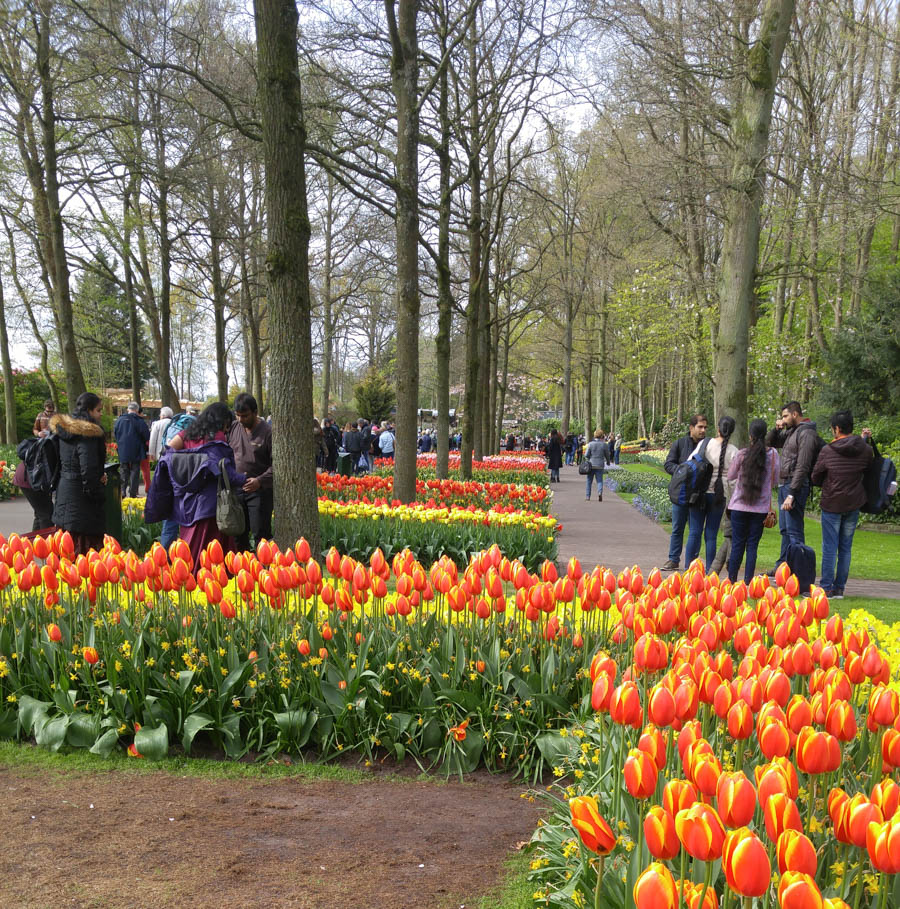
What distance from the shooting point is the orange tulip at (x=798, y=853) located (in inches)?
59.7

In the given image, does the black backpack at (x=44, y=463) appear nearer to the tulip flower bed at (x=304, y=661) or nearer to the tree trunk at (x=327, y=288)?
the tulip flower bed at (x=304, y=661)

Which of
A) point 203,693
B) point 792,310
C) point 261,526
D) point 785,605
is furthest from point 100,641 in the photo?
point 792,310

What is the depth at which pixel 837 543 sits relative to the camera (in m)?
8.55

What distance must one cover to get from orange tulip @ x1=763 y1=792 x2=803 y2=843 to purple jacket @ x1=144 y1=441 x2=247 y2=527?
533 cm

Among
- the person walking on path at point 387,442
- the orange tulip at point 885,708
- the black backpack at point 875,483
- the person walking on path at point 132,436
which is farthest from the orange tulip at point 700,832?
the person walking on path at point 387,442

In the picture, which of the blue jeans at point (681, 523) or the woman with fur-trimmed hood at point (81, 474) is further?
the blue jeans at point (681, 523)

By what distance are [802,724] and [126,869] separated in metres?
2.24

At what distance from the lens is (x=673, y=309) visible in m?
28.1

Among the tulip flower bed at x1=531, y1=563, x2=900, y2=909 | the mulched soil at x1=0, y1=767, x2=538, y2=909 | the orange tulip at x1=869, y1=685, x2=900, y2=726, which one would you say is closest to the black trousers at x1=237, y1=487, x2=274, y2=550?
the mulched soil at x1=0, y1=767, x2=538, y2=909

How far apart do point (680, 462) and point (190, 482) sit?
5570 millimetres

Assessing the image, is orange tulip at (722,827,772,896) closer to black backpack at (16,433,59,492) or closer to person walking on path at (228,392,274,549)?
person walking on path at (228,392,274,549)

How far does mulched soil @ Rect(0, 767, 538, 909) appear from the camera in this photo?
279 cm

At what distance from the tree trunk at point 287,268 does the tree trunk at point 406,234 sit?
11.0 feet

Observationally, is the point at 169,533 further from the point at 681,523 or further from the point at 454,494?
the point at 681,523
